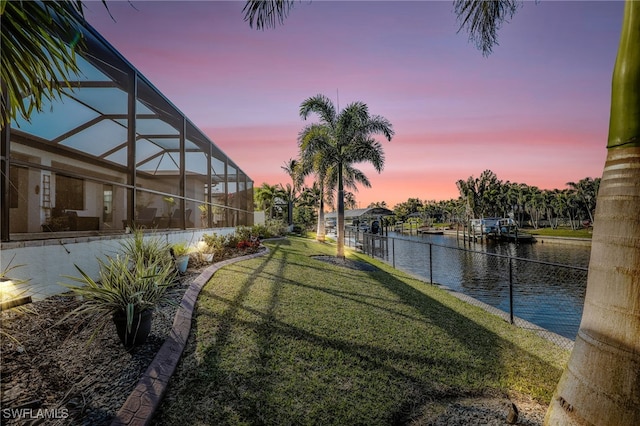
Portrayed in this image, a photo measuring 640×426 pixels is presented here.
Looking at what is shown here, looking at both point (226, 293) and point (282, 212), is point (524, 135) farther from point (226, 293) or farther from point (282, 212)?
point (282, 212)

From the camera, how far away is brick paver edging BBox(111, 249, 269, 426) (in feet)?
7.18

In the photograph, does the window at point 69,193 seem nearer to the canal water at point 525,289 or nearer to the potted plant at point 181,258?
the potted plant at point 181,258

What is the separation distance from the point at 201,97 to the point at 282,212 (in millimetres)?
24368

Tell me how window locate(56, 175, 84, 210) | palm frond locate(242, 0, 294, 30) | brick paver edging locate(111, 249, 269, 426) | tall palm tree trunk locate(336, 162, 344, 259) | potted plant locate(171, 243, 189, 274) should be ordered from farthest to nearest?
tall palm tree trunk locate(336, 162, 344, 259)
potted plant locate(171, 243, 189, 274)
window locate(56, 175, 84, 210)
palm frond locate(242, 0, 294, 30)
brick paver edging locate(111, 249, 269, 426)

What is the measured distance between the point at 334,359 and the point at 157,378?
70.6 inches

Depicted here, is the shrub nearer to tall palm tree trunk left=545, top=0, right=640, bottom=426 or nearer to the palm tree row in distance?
tall palm tree trunk left=545, top=0, right=640, bottom=426

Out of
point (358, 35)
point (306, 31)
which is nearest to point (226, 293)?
point (306, 31)

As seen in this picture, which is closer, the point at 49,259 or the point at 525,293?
the point at 49,259

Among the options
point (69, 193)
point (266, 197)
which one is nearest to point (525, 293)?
point (69, 193)

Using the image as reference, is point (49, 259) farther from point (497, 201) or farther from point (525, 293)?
point (497, 201)

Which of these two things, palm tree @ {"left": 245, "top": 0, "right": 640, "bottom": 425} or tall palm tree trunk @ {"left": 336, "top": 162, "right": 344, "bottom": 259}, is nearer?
palm tree @ {"left": 245, "top": 0, "right": 640, "bottom": 425}

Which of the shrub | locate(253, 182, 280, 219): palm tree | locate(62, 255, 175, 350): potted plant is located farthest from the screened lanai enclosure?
locate(253, 182, 280, 219): palm tree

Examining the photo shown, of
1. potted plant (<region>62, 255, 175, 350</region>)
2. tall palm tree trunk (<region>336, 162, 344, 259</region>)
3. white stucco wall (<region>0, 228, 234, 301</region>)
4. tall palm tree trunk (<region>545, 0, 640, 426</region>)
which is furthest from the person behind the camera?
tall palm tree trunk (<region>336, 162, 344, 259</region>)

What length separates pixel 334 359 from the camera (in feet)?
10.8
